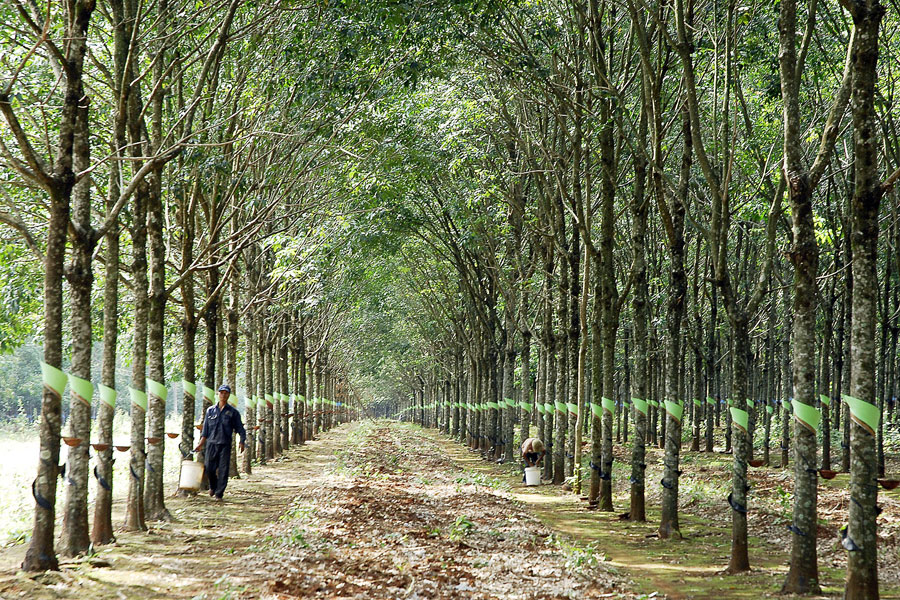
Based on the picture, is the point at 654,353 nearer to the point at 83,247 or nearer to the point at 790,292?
the point at 790,292

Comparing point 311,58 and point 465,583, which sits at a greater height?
point 311,58

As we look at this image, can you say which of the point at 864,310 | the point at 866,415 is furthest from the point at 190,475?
the point at 864,310

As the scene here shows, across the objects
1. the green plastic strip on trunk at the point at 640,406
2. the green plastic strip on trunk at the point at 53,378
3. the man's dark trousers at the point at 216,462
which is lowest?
the man's dark trousers at the point at 216,462

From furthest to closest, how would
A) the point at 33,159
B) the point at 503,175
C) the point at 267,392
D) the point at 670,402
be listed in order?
the point at 267,392
the point at 503,175
the point at 670,402
the point at 33,159

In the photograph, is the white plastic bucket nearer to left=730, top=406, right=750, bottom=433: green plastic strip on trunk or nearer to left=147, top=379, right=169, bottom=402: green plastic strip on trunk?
left=147, top=379, right=169, bottom=402: green plastic strip on trunk

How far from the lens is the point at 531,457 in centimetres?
Answer: 1914

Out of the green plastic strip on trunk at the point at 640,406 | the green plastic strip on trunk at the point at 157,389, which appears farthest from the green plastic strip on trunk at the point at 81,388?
the green plastic strip on trunk at the point at 640,406

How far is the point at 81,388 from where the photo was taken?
29.0 feet

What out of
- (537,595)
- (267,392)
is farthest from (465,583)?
(267,392)

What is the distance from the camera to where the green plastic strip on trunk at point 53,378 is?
25.7ft

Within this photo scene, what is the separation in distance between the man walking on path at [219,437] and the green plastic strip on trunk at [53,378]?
7.22 m

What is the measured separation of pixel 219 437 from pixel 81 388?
6539 mm

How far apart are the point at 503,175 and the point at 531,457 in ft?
25.1

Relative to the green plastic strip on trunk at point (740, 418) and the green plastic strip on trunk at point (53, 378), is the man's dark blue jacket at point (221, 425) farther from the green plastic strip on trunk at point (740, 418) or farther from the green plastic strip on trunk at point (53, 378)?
the green plastic strip on trunk at point (740, 418)
